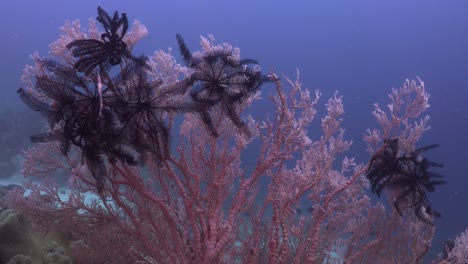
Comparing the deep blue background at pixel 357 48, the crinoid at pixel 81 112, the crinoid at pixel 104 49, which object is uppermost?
the deep blue background at pixel 357 48

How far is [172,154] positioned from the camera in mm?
4570

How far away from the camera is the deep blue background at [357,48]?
44.1 meters

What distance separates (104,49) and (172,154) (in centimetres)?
169

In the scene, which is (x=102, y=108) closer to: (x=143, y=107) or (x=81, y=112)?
(x=81, y=112)

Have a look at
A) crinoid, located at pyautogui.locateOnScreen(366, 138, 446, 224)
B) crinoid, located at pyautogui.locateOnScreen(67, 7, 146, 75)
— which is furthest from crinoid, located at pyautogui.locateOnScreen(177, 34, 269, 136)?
crinoid, located at pyautogui.locateOnScreen(366, 138, 446, 224)

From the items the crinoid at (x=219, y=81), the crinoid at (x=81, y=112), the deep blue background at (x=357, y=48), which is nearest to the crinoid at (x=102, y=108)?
the crinoid at (x=81, y=112)

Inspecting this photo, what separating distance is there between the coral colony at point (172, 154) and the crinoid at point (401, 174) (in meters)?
0.01

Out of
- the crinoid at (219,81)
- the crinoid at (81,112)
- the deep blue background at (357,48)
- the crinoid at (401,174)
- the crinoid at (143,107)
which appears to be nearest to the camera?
the crinoid at (81,112)

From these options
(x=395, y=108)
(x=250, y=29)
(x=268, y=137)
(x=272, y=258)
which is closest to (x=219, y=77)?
(x=268, y=137)

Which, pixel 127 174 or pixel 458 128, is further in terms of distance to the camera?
pixel 458 128

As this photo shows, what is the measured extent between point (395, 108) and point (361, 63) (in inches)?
2649

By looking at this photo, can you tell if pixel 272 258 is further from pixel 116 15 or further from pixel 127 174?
pixel 116 15

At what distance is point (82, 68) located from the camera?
10.8 feet

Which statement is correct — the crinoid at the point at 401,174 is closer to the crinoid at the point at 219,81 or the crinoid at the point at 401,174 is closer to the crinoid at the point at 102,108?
the crinoid at the point at 219,81
